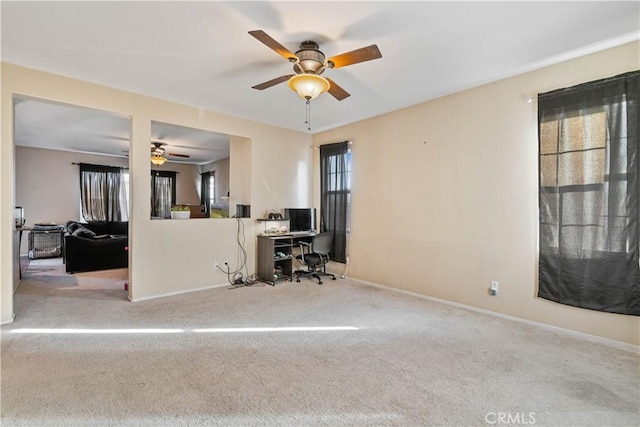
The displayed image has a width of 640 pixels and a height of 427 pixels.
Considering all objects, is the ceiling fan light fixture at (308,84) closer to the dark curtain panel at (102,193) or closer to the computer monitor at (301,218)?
the computer monitor at (301,218)

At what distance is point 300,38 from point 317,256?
328 centimetres

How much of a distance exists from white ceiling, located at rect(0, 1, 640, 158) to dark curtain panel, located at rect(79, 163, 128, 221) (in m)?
5.31

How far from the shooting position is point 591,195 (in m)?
2.66

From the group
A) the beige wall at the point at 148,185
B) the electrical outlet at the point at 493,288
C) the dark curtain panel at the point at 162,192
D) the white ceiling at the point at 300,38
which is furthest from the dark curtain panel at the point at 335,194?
the dark curtain panel at the point at 162,192

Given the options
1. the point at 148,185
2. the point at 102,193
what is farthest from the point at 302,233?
the point at 102,193

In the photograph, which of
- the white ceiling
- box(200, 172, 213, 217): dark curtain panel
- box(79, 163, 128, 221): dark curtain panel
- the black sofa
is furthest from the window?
the white ceiling

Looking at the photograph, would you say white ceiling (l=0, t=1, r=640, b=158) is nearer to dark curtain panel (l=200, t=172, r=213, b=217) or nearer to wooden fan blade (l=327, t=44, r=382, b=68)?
wooden fan blade (l=327, t=44, r=382, b=68)

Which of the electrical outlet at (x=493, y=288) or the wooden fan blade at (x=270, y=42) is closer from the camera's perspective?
the wooden fan blade at (x=270, y=42)

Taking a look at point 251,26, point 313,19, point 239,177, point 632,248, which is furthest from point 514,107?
point 239,177

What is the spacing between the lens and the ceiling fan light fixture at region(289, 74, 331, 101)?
8.15 ft

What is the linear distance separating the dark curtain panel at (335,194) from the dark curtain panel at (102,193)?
5924 mm

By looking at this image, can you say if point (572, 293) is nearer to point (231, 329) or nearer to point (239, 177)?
point (231, 329)

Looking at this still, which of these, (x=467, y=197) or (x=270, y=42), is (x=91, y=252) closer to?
(x=270, y=42)

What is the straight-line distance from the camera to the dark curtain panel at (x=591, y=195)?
8.16ft
